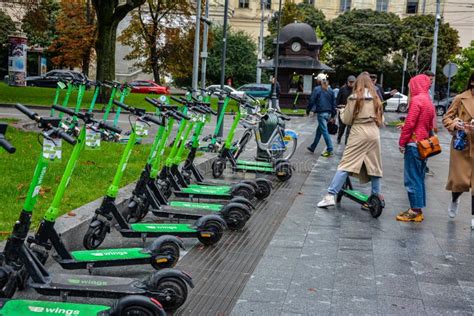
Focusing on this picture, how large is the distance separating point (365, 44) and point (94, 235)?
52.6 metres

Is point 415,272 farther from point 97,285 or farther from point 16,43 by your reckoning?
point 16,43

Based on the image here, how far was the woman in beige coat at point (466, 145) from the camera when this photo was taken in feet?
24.0

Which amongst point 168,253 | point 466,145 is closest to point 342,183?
point 466,145

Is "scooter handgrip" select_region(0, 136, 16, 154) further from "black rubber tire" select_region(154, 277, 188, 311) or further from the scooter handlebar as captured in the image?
"black rubber tire" select_region(154, 277, 188, 311)

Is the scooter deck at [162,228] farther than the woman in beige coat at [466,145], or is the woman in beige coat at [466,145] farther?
the woman in beige coat at [466,145]

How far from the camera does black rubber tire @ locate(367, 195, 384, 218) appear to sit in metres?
7.72

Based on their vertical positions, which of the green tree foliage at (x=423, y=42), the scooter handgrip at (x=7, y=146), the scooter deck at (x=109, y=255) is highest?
the green tree foliage at (x=423, y=42)

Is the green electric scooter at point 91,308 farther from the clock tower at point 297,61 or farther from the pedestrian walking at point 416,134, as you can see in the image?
the clock tower at point 297,61

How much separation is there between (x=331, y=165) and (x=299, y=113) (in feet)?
61.6

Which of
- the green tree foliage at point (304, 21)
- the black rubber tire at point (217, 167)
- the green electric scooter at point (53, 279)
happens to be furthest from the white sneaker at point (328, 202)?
the green tree foliage at point (304, 21)

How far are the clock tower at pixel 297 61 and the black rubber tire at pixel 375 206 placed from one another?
2651 cm

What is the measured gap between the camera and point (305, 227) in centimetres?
711

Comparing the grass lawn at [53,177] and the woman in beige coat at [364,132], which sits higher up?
the woman in beige coat at [364,132]

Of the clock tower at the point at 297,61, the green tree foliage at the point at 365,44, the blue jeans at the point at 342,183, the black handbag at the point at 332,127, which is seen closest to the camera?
the blue jeans at the point at 342,183
